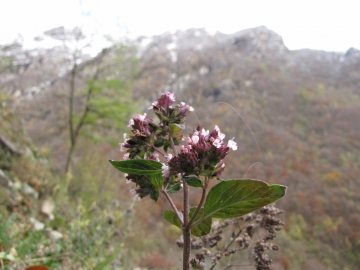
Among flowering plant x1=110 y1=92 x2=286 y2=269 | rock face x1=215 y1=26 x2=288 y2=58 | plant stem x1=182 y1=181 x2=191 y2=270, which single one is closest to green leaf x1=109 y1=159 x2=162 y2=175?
flowering plant x1=110 y1=92 x2=286 y2=269

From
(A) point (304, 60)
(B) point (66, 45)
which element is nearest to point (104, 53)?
(B) point (66, 45)

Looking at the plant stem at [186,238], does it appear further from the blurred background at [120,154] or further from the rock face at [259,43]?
the rock face at [259,43]

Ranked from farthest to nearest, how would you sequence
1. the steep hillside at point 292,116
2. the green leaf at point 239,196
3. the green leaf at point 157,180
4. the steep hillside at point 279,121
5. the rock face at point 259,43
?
the rock face at point 259,43 → the steep hillside at point 292,116 → the steep hillside at point 279,121 → the green leaf at point 157,180 → the green leaf at point 239,196

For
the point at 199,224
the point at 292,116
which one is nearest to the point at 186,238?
the point at 199,224

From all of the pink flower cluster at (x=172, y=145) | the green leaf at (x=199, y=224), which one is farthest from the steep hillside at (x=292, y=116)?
the green leaf at (x=199, y=224)

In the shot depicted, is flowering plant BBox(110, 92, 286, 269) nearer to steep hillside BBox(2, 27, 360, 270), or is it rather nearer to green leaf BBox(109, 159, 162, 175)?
green leaf BBox(109, 159, 162, 175)

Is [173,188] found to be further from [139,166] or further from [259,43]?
[259,43]

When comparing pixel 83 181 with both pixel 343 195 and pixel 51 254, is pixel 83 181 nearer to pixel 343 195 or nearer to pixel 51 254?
pixel 51 254

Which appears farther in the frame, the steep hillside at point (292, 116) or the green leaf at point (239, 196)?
the steep hillside at point (292, 116)
